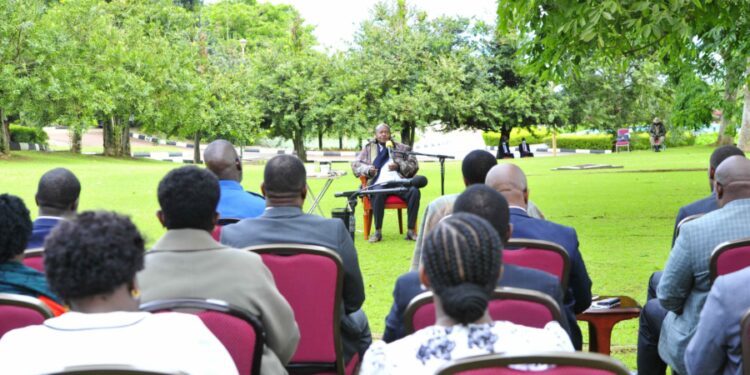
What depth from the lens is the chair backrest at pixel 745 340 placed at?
3.25m

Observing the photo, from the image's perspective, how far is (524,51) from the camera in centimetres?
1375

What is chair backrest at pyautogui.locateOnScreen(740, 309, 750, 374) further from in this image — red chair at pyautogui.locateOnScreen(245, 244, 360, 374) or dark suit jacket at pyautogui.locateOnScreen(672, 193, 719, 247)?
dark suit jacket at pyautogui.locateOnScreen(672, 193, 719, 247)

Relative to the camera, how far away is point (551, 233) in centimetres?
481

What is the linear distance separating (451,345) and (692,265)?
218 centimetres

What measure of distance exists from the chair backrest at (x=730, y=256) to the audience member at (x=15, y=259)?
2.77 meters

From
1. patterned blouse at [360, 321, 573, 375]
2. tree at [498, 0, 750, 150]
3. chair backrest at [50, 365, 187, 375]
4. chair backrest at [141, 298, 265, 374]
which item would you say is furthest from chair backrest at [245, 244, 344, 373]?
tree at [498, 0, 750, 150]

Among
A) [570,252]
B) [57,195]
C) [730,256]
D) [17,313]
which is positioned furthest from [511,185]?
[17,313]

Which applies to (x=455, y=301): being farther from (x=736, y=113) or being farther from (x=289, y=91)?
(x=289, y=91)

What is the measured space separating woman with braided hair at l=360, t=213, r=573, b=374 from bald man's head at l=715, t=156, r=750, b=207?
2.53 metres

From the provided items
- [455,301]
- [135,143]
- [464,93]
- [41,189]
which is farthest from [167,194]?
[135,143]

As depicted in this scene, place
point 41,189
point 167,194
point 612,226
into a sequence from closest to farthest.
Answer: point 167,194 → point 41,189 → point 612,226

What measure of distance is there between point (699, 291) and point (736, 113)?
27530 mm

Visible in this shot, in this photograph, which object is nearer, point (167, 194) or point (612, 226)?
point (167, 194)

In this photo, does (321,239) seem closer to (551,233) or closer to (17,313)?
(551,233)
